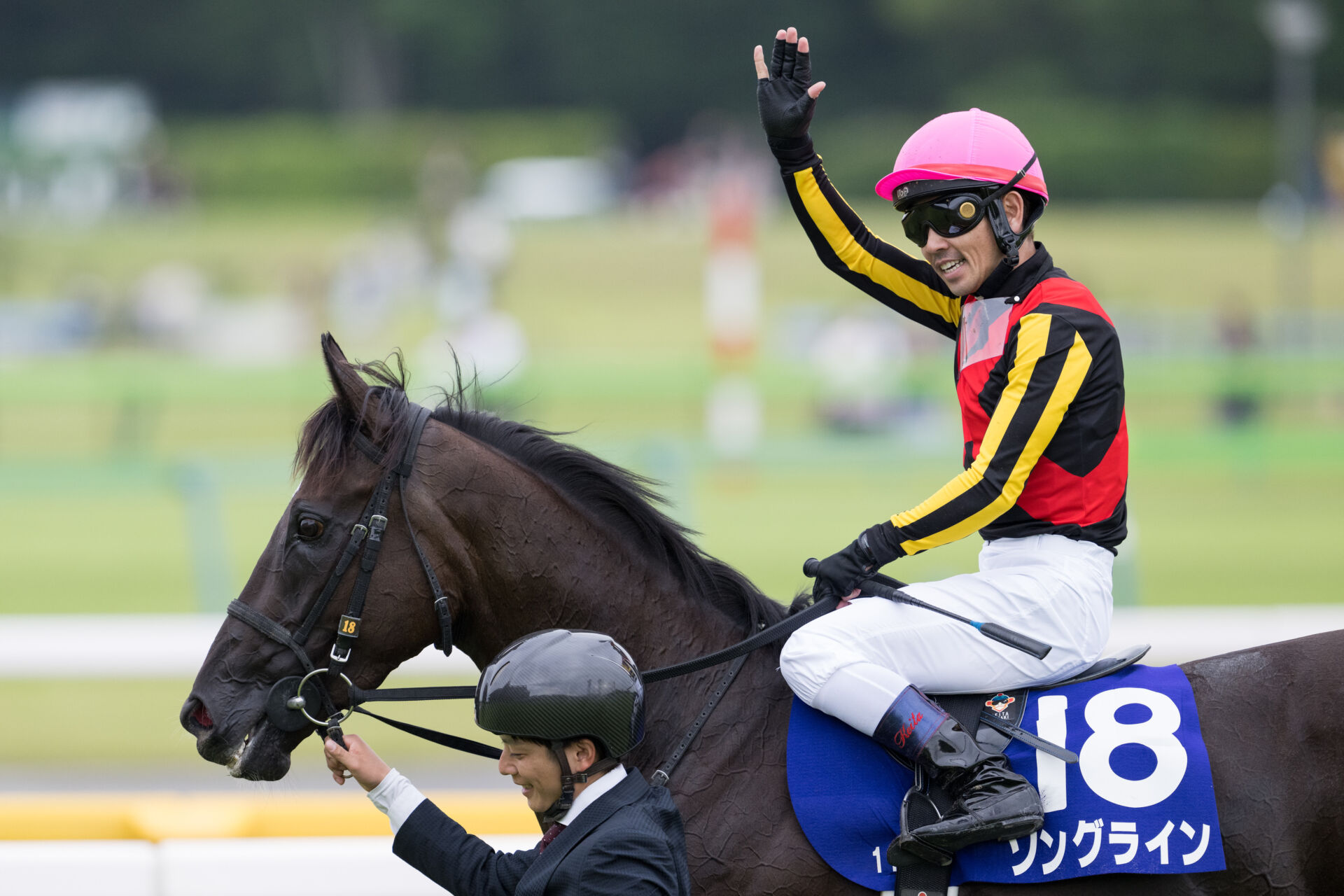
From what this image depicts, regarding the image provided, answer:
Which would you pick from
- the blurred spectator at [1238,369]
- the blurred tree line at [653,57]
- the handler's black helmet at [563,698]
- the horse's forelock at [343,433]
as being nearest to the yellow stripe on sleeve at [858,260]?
the horse's forelock at [343,433]

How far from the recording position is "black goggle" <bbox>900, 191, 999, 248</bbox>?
9.59 ft

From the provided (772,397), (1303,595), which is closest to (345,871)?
(1303,595)

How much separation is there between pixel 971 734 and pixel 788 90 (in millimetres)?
1439

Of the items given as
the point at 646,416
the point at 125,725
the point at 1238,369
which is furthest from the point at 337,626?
the point at 646,416

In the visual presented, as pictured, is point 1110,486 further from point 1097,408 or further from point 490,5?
point 490,5

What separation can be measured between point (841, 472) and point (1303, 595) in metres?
6.85

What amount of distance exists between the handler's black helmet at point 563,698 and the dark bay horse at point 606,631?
1.69 feet

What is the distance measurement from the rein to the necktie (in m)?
0.32

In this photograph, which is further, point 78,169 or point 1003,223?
point 78,169

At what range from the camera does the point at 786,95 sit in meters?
3.22

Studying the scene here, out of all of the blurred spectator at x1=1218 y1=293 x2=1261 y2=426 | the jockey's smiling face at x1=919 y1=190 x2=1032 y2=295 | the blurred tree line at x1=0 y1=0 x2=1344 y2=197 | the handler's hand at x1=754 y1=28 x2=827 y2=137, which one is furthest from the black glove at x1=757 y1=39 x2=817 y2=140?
the blurred tree line at x1=0 y1=0 x2=1344 y2=197

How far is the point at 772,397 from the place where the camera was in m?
23.7

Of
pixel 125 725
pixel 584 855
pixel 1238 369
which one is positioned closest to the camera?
pixel 584 855

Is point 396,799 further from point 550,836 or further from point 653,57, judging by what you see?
point 653,57
